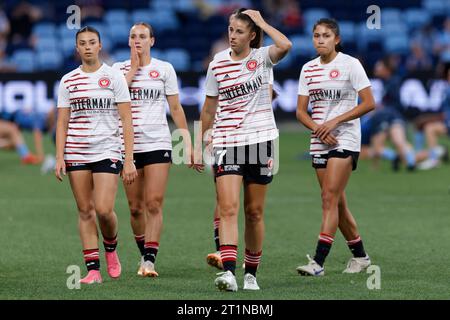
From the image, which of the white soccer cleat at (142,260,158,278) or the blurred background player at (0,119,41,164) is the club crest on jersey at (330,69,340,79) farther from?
the blurred background player at (0,119,41,164)

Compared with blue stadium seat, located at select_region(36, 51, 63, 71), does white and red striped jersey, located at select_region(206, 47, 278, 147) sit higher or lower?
lower

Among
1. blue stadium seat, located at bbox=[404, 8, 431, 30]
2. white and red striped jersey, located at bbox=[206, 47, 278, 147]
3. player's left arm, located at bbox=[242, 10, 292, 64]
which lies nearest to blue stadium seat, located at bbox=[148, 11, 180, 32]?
blue stadium seat, located at bbox=[404, 8, 431, 30]

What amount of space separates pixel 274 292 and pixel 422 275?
1.72 meters

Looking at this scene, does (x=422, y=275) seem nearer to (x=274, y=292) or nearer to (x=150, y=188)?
(x=274, y=292)

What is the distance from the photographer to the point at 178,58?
29.5 m

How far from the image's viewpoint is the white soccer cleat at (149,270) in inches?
419

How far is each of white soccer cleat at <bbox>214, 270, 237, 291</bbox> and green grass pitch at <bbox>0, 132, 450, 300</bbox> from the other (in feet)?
0.27

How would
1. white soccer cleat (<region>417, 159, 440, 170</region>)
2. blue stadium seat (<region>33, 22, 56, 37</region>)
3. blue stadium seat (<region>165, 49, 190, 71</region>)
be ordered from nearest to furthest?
1. white soccer cleat (<region>417, 159, 440, 170</region>)
2. blue stadium seat (<region>165, 49, 190, 71</region>)
3. blue stadium seat (<region>33, 22, 56, 37</region>)

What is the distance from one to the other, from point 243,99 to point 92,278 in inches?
77.9

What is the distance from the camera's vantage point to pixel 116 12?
31.1 meters

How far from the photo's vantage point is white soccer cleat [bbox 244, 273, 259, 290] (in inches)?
380

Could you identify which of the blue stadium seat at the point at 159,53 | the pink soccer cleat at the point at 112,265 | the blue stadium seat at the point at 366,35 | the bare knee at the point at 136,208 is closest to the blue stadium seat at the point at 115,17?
the blue stadium seat at the point at 159,53

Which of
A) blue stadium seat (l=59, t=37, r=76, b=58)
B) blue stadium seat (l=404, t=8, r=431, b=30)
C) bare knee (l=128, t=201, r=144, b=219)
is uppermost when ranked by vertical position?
blue stadium seat (l=404, t=8, r=431, b=30)
